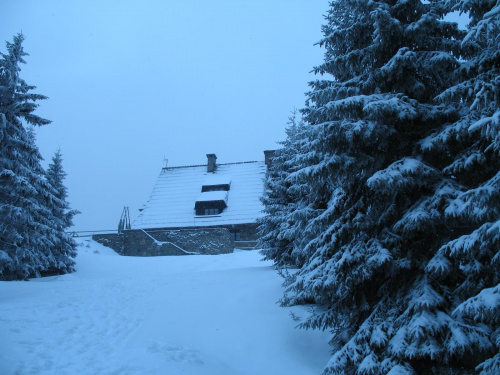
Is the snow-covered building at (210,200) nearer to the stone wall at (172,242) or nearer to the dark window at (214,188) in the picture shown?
the dark window at (214,188)

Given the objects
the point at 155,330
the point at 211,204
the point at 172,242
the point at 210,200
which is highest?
the point at 210,200

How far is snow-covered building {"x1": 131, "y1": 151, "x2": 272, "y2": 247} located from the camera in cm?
3084

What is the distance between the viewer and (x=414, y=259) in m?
5.75

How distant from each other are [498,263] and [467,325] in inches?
38.4

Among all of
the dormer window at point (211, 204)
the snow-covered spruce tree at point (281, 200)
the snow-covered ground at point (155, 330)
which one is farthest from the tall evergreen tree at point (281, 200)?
the dormer window at point (211, 204)

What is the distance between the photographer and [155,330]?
27.6ft

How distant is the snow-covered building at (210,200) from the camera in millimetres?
30844

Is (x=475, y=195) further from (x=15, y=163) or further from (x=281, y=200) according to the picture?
(x=15, y=163)

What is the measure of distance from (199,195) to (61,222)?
55.1 ft

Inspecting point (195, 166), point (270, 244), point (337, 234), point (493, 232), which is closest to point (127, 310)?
point (270, 244)

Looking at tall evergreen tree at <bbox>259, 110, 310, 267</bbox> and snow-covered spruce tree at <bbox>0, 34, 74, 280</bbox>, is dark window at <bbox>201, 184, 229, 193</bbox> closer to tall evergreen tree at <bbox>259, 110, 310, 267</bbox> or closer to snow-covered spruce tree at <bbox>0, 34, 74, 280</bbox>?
tall evergreen tree at <bbox>259, 110, 310, 267</bbox>

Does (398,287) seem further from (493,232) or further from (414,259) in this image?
(493,232)

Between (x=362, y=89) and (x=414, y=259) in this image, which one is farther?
(x=362, y=89)

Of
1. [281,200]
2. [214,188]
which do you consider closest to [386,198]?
[281,200]
